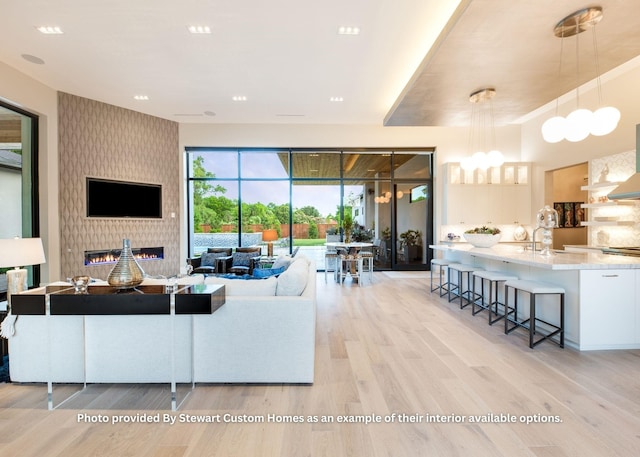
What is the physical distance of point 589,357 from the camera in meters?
2.92

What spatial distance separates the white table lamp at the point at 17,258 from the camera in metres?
2.51

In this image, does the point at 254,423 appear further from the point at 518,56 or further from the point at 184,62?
the point at 184,62

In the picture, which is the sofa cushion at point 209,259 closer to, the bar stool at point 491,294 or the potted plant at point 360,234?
the potted plant at point 360,234

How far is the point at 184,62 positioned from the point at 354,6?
8.91 ft

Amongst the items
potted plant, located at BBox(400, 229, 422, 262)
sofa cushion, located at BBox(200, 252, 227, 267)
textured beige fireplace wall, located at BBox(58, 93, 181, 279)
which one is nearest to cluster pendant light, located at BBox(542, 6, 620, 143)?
potted plant, located at BBox(400, 229, 422, 262)

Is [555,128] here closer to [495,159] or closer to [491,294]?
[495,159]

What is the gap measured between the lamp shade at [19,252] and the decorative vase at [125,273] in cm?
88

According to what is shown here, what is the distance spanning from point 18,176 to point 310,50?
519 centimetres

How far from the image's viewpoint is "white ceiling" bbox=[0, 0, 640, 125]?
3.32m

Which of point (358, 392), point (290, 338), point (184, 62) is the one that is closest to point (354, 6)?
point (184, 62)

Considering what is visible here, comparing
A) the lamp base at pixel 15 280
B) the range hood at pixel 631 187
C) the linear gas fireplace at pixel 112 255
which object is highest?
the range hood at pixel 631 187

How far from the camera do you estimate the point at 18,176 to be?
521 cm

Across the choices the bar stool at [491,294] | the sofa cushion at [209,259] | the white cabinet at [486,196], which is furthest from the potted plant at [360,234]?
the bar stool at [491,294]

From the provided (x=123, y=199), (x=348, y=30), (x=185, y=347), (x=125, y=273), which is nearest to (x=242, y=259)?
(x=123, y=199)
